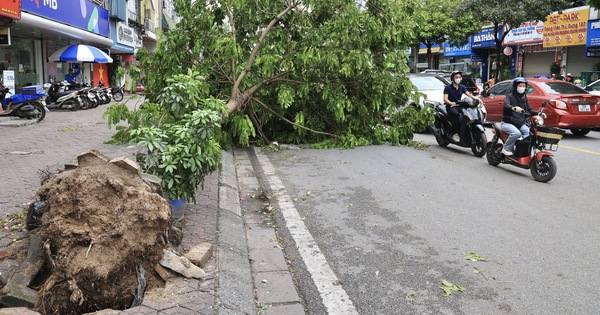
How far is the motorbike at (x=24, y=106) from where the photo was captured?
15.1m

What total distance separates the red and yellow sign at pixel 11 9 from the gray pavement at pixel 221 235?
164 inches

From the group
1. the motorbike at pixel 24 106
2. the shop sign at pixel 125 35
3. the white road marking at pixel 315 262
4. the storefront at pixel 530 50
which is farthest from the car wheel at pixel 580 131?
the shop sign at pixel 125 35

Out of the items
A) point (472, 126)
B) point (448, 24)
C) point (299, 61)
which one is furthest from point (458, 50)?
point (299, 61)

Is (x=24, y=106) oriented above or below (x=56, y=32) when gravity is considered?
below

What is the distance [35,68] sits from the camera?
2261 cm

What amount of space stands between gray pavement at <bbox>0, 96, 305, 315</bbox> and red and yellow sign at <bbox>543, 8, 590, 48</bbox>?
80.1ft

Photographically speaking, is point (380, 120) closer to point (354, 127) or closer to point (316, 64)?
point (354, 127)

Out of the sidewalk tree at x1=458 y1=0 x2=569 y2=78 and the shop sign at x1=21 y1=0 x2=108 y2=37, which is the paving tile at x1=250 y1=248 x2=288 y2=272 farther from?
the sidewalk tree at x1=458 y1=0 x2=569 y2=78

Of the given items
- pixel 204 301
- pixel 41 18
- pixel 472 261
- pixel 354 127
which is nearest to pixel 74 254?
pixel 204 301

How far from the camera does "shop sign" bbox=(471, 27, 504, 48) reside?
3875 centimetres

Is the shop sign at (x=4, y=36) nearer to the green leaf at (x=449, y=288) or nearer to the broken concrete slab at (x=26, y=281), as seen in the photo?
the broken concrete slab at (x=26, y=281)

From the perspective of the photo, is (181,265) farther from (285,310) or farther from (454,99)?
(454,99)

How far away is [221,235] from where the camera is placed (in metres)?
5.35

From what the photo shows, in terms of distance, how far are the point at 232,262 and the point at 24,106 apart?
13.0 metres
